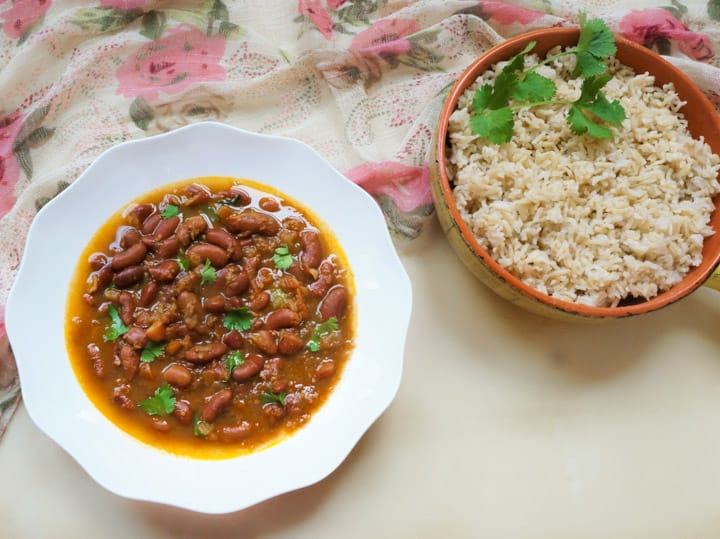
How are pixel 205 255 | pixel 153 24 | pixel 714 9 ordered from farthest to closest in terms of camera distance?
pixel 714 9 < pixel 153 24 < pixel 205 255

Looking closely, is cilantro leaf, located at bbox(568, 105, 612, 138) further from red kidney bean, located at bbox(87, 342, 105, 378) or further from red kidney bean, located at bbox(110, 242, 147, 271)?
red kidney bean, located at bbox(87, 342, 105, 378)

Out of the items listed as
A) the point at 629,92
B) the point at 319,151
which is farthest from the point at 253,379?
the point at 629,92

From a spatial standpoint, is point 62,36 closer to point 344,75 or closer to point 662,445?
point 344,75

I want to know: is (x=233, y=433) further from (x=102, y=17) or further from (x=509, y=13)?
(x=509, y=13)

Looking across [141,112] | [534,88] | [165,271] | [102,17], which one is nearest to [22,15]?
[102,17]

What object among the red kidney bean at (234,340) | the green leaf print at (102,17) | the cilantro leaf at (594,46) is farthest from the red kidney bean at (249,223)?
the cilantro leaf at (594,46)

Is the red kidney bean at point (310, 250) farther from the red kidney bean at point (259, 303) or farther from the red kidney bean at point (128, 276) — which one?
the red kidney bean at point (128, 276)
